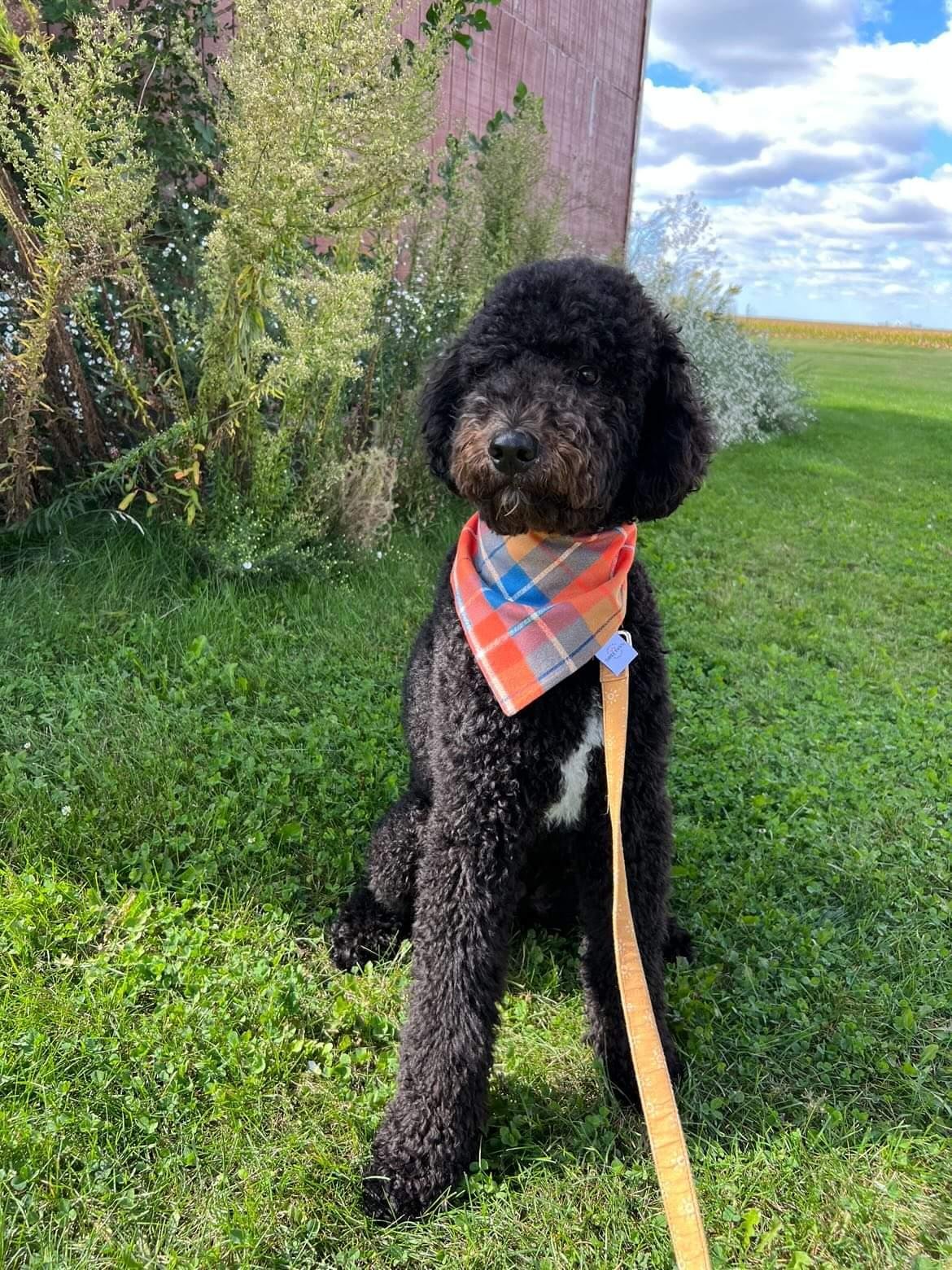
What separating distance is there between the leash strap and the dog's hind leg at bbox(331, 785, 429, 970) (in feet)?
2.31

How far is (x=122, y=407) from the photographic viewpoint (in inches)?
166

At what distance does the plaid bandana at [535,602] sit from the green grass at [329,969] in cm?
104

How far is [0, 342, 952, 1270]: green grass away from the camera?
187 cm

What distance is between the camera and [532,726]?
1959 millimetres

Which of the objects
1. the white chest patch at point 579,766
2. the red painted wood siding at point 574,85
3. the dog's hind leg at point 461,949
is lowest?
the dog's hind leg at point 461,949

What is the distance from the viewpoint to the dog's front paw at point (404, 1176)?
1.89 m

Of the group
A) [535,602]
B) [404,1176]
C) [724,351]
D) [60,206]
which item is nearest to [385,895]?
[404,1176]

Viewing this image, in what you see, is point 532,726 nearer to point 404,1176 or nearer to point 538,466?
point 538,466

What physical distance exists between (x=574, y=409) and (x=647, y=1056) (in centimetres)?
127

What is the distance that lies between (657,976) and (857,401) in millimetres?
16432

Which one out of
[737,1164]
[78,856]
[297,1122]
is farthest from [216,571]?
[737,1164]

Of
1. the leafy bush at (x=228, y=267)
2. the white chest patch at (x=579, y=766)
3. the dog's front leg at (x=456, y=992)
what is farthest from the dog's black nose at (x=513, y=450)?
the leafy bush at (x=228, y=267)

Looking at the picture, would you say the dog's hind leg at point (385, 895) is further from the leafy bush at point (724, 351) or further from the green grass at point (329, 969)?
the leafy bush at point (724, 351)

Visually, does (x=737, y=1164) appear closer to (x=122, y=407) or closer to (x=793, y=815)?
→ (x=793, y=815)
